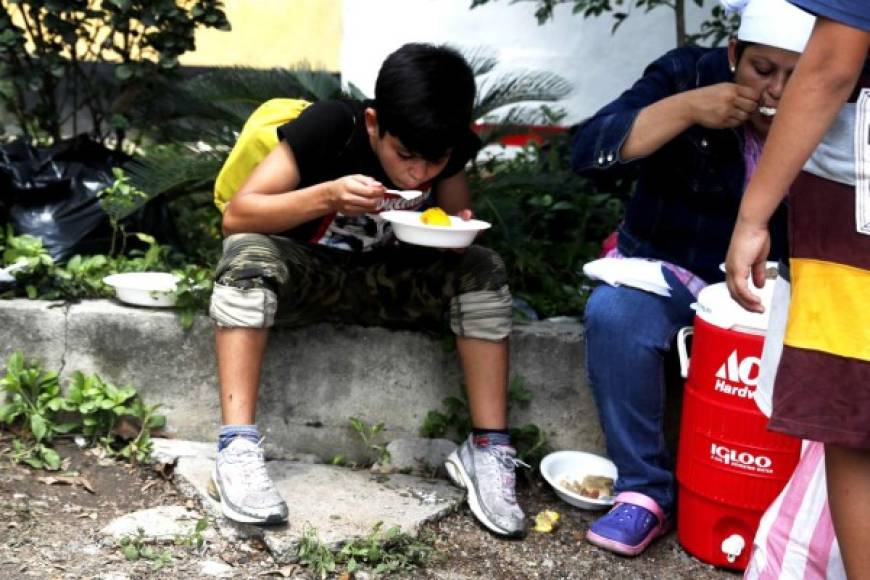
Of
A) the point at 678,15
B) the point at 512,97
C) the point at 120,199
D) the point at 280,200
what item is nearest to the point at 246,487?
the point at 280,200

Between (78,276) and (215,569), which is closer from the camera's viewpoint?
(215,569)

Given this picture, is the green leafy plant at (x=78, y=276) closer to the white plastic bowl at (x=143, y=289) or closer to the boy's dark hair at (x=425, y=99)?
the white plastic bowl at (x=143, y=289)

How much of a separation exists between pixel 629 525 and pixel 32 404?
1833mm

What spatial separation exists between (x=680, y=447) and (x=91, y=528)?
5.15ft

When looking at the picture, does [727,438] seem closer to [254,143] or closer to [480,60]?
[254,143]

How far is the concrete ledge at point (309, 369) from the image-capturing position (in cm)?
359

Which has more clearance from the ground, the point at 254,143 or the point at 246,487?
the point at 254,143

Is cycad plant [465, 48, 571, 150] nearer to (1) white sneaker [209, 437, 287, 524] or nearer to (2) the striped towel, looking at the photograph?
(1) white sneaker [209, 437, 287, 524]

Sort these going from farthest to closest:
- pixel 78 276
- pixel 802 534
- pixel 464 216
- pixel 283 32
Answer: pixel 283 32
pixel 78 276
pixel 464 216
pixel 802 534

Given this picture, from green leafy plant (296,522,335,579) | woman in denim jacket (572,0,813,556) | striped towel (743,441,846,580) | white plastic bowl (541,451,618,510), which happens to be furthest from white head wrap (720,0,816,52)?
green leafy plant (296,522,335,579)

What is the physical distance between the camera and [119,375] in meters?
3.70

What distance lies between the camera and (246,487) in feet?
10.0

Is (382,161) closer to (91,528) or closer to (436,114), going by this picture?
(436,114)

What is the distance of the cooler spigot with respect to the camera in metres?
3.05
